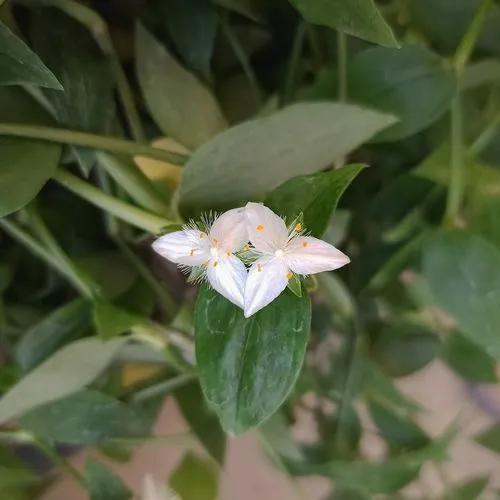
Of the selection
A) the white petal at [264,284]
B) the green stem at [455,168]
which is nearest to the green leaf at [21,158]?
the white petal at [264,284]

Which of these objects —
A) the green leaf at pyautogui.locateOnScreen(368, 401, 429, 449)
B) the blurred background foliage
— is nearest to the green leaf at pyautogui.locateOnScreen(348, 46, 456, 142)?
the blurred background foliage

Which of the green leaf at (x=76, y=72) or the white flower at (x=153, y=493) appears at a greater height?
the green leaf at (x=76, y=72)

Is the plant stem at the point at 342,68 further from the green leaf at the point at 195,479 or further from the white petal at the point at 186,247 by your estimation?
the green leaf at the point at 195,479

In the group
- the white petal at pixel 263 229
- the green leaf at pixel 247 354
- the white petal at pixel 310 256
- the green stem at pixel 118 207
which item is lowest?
the green leaf at pixel 247 354

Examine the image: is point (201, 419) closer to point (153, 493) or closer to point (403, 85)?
point (153, 493)

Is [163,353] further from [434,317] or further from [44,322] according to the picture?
[434,317]

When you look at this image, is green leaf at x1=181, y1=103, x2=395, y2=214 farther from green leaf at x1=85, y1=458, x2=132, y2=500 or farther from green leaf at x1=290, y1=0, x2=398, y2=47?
green leaf at x1=85, y1=458, x2=132, y2=500

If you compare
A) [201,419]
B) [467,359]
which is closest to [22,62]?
[201,419]
